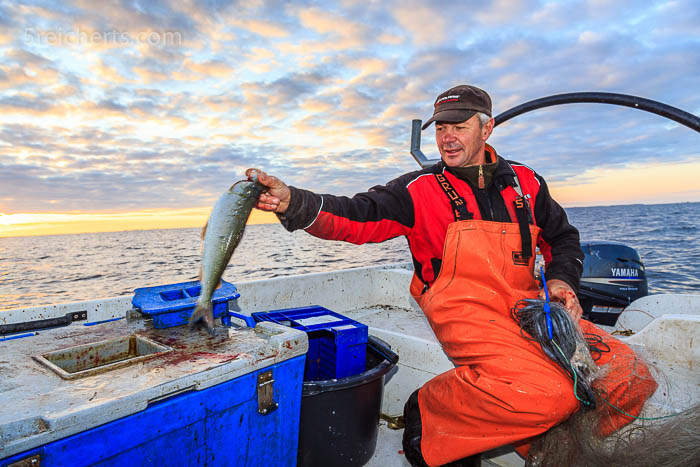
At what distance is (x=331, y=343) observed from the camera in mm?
2660

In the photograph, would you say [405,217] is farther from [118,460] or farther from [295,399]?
[118,460]

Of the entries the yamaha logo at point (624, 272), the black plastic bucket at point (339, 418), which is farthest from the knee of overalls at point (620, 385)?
the yamaha logo at point (624, 272)

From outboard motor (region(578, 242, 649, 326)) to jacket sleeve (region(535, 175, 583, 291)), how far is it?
1861mm

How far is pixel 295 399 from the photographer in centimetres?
219

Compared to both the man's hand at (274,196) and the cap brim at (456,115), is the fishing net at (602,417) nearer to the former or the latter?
the cap brim at (456,115)

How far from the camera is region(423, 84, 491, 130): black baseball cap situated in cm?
288

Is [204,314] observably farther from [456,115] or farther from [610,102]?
[610,102]

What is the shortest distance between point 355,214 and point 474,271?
2.80ft

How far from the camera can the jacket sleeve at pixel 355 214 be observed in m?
2.43

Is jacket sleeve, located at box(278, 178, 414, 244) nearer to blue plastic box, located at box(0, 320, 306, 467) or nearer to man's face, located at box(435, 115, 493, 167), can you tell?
man's face, located at box(435, 115, 493, 167)

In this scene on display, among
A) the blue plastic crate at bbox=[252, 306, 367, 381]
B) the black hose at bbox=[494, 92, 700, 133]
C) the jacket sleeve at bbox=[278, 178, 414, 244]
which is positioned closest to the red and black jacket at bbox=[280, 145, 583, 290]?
the jacket sleeve at bbox=[278, 178, 414, 244]

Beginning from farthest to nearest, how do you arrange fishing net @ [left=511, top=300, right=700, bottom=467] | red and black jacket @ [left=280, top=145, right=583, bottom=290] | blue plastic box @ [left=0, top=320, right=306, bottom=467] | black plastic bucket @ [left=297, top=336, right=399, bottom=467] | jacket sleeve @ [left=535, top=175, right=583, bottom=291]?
jacket sleeve @ [left=535, top=175, right=583, bottom=291] < red and black jacket @ [left=280, top=145, right=583, bottom=290] < black plastic bucket @ [left=297, top=336, right=399, bottom=467] < fishing net @ [left=511, top=300, right=700, bottom=467] < blue plastic box @ [left=0, top=320, right=306, bottom=467]

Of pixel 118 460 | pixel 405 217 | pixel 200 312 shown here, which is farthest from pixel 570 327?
pixel 118 460

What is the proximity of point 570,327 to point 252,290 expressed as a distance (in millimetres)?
3130
